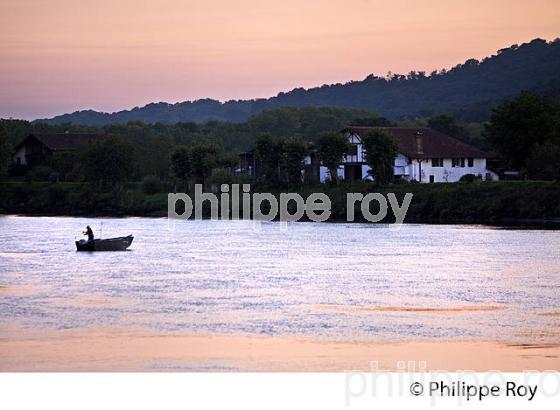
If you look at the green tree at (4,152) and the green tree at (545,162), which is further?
the green tree at (4,152)

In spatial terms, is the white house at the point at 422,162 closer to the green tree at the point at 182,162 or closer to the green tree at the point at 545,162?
the green tree at the point at 545,162

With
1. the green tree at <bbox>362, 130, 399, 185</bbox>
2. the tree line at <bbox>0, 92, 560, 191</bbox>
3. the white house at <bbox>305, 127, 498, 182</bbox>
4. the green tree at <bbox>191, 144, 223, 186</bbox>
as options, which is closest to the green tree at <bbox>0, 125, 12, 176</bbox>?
the tree line at <bbox>0, 92, 560, 191</bbox>

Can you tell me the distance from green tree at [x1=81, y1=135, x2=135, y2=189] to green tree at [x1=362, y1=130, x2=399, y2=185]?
9.18m

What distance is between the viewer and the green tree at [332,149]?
1249 inches

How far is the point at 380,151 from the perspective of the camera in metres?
31.0

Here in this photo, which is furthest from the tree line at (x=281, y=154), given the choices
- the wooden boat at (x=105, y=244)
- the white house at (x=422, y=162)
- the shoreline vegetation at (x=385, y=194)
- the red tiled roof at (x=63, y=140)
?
the wooden boat at (x=105, y=244)

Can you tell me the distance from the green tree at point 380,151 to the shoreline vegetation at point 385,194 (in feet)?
2.62

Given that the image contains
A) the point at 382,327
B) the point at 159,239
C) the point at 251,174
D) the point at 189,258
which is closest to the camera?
the point at 382,327

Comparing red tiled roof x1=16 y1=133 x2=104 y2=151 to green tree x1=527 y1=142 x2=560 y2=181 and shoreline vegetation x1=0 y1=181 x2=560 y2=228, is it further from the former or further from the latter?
green tree x1=527 y1=142 x2=560 y2=181

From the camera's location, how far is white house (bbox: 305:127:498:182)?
33875mm

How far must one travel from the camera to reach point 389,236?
22.6m
